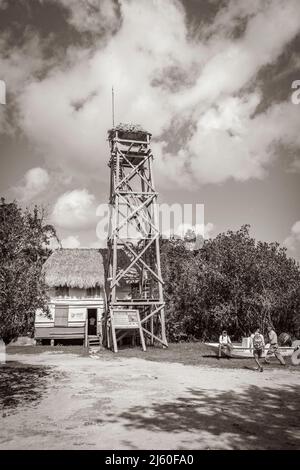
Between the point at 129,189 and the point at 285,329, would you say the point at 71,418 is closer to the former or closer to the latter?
the point at 129,189

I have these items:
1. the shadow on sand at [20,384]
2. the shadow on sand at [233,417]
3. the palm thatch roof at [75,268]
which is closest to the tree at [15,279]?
the shadow on sand at [20,384]

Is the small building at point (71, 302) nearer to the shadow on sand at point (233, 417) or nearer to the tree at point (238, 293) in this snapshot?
the tree at point (238, 293)

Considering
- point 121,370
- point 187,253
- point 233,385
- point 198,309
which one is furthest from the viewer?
point 187,253

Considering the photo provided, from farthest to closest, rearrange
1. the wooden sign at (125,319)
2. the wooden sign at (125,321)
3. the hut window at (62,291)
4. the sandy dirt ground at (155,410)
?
the hut window at (62,291), the wooden sign at (125,319), the wooden sign at (125,321), the sandy dirt ground at (155,410)

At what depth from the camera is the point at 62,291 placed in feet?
83.5

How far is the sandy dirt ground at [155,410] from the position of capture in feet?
18.8

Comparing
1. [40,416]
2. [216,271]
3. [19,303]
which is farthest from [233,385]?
[216,271]

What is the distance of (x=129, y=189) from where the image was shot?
2233cm

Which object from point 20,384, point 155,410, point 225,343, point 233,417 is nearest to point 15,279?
point 20,384

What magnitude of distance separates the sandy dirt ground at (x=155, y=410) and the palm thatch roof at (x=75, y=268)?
12.5m

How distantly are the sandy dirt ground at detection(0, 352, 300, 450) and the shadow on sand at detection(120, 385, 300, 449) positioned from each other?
2 cm

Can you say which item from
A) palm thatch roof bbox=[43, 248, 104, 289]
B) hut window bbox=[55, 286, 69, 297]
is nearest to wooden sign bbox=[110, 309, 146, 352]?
palm thatch roof bbox=[43, 248, 104, 289]

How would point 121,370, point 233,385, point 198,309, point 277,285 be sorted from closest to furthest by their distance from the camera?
1. point 233,385
2. point 121,370
3. point 277,285
4. point 198,309
